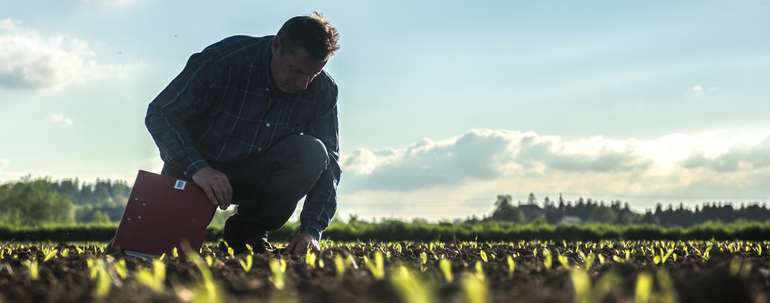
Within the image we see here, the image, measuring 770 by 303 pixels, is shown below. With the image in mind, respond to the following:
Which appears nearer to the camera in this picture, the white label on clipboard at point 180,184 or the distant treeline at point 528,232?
the white label on clipboard at point 180,184

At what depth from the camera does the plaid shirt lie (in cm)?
501

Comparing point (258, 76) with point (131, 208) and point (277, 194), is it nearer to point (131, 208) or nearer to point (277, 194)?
point (277, 194)

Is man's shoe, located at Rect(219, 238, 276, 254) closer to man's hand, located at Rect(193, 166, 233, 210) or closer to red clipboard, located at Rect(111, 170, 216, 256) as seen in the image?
red clipboard, located at Rect(111, 170, 216, 256)

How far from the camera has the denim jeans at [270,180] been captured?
5176 millimetres

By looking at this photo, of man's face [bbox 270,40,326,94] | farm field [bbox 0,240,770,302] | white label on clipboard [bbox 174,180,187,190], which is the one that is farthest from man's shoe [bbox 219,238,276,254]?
farm field [bbox 0,240,770,302]

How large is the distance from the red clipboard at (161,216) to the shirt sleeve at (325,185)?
72 centimetres

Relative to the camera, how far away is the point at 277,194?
209 inches

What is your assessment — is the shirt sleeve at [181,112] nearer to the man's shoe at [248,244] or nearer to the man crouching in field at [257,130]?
the man crouching in field at [257,130]

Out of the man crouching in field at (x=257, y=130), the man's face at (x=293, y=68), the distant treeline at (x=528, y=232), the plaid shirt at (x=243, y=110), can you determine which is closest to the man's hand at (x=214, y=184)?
the man crouching in field at (x=257, y=130)

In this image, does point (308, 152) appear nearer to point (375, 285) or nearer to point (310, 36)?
point (310, 36)

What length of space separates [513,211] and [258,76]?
4917 cm

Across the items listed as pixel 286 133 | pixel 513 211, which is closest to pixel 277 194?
pixel 286 133

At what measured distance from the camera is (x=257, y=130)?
538 cm

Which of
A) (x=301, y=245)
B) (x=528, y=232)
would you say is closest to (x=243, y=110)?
(x=301, y=245)
